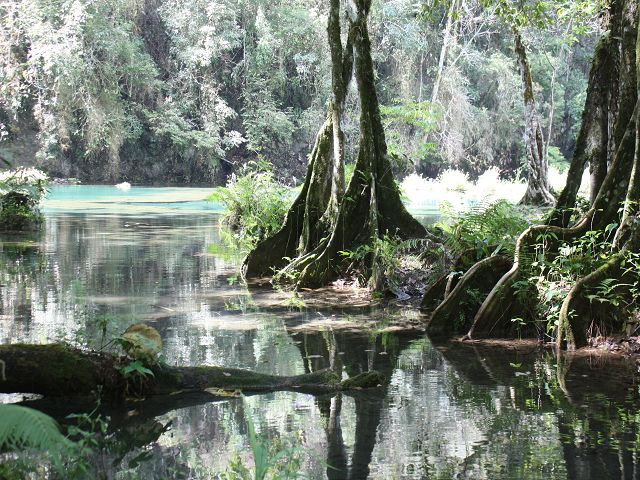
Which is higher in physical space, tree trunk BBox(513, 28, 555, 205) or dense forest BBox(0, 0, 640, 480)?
tree trunk BBox(513, 28, 555, 205)

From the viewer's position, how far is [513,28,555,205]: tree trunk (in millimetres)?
20016

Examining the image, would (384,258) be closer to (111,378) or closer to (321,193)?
(321,193)

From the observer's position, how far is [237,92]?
166 feet

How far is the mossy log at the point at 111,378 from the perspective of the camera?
17.2ft

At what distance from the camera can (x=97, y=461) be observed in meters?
4.53

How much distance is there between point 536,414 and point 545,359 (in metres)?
2.00

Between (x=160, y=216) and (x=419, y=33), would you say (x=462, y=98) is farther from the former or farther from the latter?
(x=160, y=216)

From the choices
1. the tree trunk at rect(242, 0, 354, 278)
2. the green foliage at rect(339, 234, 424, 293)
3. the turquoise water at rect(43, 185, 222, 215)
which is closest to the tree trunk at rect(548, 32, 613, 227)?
the green foliage at rect(339, 234, 424, 293)

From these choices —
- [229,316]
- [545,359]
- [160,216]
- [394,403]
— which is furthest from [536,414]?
[160,216]

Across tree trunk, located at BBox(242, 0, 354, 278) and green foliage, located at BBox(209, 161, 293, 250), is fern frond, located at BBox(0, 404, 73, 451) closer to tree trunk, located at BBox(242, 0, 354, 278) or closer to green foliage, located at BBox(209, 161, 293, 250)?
tree trunk, located at BBox(242, 0, 354, 278)

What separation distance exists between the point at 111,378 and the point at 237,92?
46387 mm

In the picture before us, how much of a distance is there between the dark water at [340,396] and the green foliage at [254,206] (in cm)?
527

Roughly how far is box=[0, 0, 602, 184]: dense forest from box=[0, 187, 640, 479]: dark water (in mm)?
31866

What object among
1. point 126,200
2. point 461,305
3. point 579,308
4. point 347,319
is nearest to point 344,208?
point 347,319
